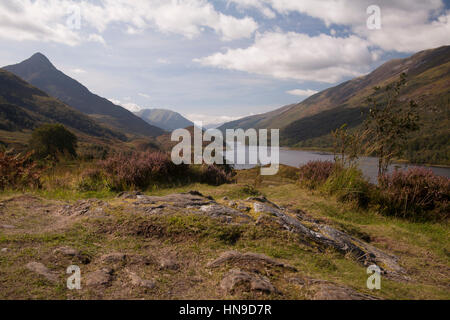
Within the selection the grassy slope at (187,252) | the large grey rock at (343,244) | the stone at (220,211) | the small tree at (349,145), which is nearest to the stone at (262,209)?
the large grey rock at (343,244)

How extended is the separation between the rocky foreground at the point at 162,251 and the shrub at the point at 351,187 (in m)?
3.65

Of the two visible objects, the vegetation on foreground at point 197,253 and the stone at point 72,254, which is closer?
the vegetation on foreground at point 197,253

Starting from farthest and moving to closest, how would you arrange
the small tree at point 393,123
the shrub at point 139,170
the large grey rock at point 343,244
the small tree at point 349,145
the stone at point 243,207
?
1. the small tree at point 393,123
2. the small tree at point 349,145
3. the shrub at point 139,170
4. the stone at point 243,207
5. the large grey rock at point 343,244

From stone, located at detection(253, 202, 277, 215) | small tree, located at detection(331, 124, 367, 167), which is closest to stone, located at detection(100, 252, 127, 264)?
stone, located at detection(253, 202, 277, 215)

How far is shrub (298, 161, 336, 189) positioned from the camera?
30.5 feet

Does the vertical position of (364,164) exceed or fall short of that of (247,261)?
it exceeds it

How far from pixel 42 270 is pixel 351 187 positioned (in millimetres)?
7892

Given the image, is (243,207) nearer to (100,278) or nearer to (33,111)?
(100,278)

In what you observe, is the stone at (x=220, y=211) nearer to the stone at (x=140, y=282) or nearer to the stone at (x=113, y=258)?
the stone at (x=113, y=258)

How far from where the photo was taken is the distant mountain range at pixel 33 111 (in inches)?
4924

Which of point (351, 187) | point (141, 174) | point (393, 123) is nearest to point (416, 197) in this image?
point (351, 187)

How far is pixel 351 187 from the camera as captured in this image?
787cm
